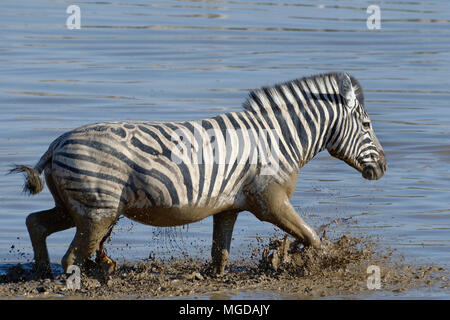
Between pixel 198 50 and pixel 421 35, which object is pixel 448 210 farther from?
pixel 421 35

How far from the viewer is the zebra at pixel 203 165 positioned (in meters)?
7.86

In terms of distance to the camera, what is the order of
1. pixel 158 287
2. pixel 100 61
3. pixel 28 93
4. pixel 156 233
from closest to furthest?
pixel 158 287, pixel 156 233, pixel 28 93, pixel 100 61

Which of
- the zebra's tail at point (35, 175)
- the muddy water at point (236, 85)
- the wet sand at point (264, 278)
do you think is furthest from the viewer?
the muddy water at point (236, 85)

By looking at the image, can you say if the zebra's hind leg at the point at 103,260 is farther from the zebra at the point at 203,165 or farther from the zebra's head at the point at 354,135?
the zebra's head at the point at 354,135

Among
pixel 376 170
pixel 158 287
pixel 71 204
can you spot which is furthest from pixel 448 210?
pixel 71 204

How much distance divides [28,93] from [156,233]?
337 inches

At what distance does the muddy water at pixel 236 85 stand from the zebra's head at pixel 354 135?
742mm

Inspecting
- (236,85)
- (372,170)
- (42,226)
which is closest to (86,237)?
(42,226)

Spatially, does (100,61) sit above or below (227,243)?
above

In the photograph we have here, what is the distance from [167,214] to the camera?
8.10 meters

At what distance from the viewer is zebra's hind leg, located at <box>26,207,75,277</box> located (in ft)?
27.1

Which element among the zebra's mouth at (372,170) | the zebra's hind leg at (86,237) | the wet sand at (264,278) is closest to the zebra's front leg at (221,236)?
the wet sand at (264,278)

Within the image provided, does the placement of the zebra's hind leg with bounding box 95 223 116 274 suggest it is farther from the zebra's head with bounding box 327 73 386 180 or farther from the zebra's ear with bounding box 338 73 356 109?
the zebra's ear with bounding box 338 73 356 109
